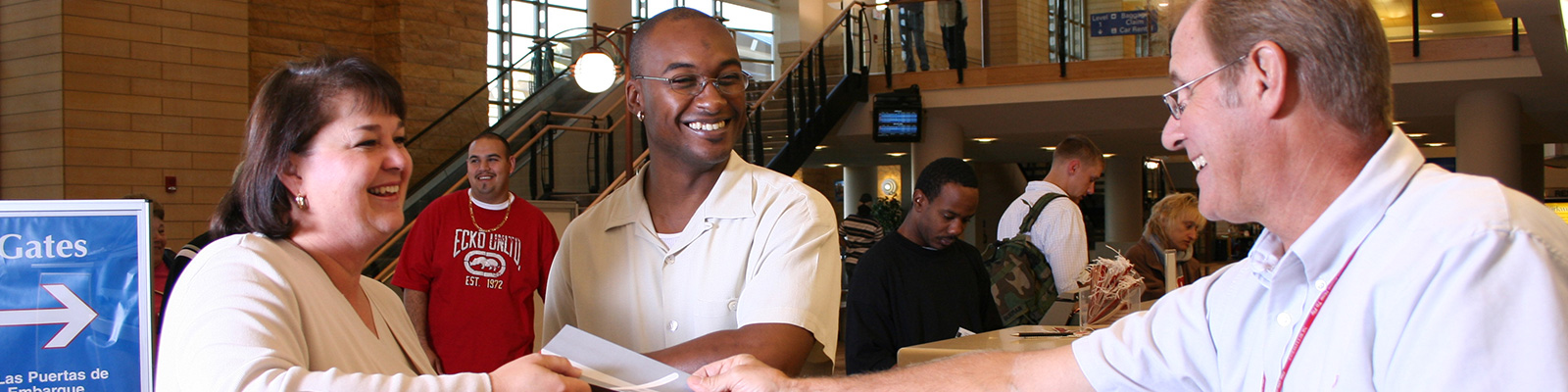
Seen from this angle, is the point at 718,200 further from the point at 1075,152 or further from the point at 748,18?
the point at 748,18

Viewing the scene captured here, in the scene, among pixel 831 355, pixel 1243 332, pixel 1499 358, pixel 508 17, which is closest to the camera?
pixel 1499 358

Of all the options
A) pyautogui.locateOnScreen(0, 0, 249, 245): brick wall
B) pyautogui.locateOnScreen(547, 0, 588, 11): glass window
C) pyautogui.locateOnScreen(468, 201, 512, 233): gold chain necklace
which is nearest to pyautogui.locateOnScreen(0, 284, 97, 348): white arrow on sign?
pyautogui.locateOnScreen(468, 201, 512, 233): gold chain necklace

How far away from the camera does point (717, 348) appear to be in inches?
65.3

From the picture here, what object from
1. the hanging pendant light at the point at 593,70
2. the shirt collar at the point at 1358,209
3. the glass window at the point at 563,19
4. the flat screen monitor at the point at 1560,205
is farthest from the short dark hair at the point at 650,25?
the glass window at the point at 563,19

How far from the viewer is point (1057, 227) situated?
4316mm

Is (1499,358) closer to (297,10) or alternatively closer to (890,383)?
(890,383)

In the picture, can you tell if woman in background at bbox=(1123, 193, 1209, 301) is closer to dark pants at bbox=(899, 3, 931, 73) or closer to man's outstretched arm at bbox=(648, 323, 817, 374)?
man's outstretched arm at bbox=(648, 323, 817, 374)

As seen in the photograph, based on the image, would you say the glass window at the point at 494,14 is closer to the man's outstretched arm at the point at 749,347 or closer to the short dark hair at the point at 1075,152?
the short dark hair at the point at 1075,152

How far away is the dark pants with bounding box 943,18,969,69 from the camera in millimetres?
11711

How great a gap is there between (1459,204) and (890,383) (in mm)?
1060

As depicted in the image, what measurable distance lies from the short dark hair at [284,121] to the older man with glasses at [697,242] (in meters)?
0.54

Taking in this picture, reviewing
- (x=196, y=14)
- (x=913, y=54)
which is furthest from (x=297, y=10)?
(x=913, y=54)

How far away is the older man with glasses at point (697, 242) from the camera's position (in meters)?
1.75

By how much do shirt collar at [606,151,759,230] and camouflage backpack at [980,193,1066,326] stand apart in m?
2.16
